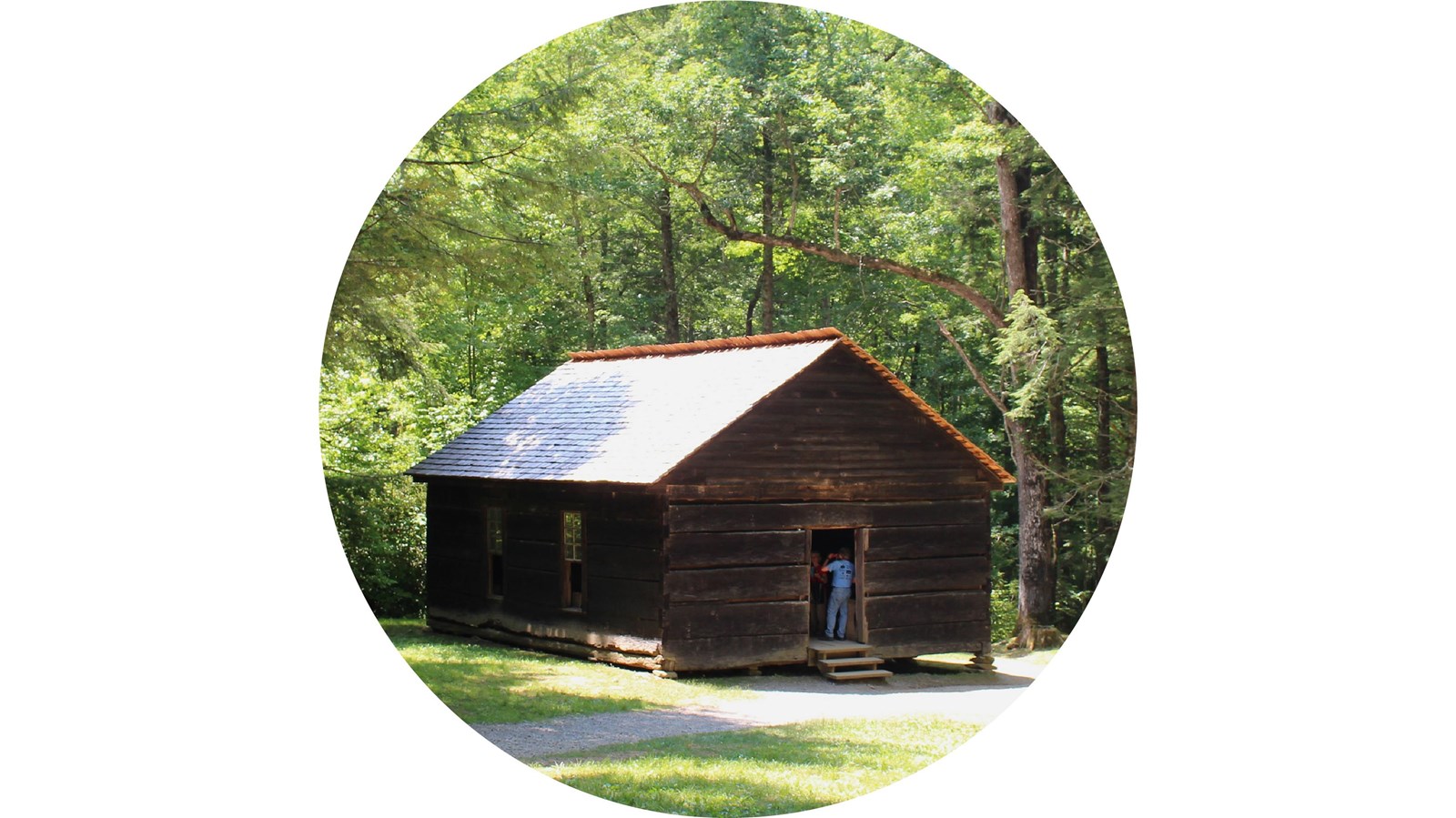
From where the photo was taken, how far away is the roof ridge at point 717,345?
17166mm

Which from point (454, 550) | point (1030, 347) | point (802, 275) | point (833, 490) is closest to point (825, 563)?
point (833, 490)

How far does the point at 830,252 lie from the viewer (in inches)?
986

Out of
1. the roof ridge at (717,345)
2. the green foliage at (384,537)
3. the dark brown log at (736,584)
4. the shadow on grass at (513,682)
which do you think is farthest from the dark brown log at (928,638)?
the green foliage at (384,537)

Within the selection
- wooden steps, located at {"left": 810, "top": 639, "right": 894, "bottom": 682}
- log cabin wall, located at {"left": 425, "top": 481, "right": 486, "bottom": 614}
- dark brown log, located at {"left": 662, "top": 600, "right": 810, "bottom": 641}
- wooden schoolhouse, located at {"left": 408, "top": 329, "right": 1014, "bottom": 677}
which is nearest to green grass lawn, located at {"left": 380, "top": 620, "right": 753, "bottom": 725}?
wooden schoolhouse, located at {"left": 408, "top": 329, "right": 1014, "bottom": 677}

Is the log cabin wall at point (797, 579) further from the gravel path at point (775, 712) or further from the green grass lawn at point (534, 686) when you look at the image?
the green grass lawn at point (534, 686)

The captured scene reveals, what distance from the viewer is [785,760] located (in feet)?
38.8

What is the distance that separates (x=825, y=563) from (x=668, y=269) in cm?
1095

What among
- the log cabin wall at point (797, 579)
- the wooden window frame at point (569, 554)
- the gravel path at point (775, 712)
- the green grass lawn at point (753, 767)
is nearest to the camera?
the green grass lawn at point (753, 767)

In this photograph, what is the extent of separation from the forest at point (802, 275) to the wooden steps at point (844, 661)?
18.5 feet

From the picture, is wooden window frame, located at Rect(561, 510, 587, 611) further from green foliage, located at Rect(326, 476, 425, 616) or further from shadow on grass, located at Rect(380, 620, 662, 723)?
green foliage, located at Rect(326, 476, 425, 616)

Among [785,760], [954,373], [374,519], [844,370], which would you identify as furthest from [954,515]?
[954,373]

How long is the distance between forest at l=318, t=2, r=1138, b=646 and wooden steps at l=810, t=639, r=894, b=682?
563cm

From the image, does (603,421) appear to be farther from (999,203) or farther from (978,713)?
(999,203)

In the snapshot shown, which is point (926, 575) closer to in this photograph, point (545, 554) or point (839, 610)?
point (839, 610)
